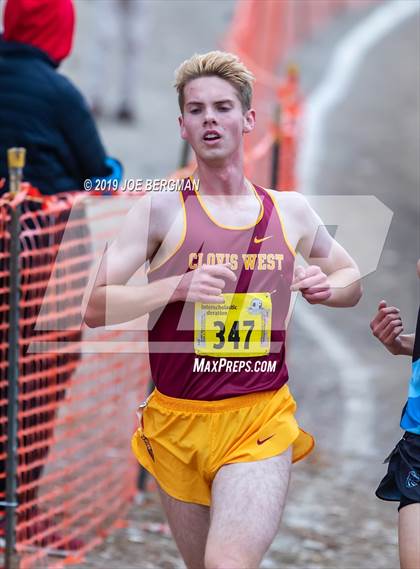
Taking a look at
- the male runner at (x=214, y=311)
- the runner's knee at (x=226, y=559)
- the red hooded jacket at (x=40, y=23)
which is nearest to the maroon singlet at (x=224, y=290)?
the male runner at (x=214, y=311)

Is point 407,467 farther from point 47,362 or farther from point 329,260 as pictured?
point 47,362

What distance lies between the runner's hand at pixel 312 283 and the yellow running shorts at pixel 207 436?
39 centimetres

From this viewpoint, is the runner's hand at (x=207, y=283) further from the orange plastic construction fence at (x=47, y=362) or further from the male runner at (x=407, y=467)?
the orange plastic construction fence at (x=47, y=362)

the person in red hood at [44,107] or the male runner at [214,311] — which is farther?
the person in red hood at [44,107]

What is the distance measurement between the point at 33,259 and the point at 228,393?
2.07 m

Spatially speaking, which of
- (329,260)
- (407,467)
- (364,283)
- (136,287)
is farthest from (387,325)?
(364,283)

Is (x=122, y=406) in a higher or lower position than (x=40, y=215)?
lower

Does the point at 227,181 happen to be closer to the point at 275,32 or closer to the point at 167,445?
the point at 167,445

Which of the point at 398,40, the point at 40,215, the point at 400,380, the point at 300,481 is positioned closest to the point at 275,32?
the point at 398,40

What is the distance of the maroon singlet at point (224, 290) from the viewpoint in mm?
4219

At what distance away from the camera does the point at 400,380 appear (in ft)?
32.7

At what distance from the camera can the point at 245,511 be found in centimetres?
407

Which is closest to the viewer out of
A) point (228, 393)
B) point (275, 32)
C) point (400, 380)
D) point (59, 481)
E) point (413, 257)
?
point (228, 393)

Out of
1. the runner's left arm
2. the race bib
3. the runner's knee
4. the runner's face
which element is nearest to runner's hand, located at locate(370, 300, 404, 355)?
the runner's left arm
